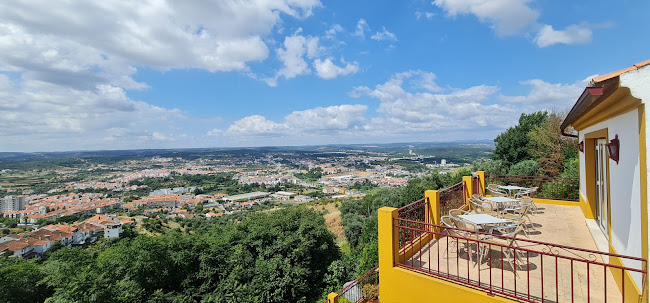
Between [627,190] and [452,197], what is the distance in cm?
410

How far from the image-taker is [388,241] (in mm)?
4383

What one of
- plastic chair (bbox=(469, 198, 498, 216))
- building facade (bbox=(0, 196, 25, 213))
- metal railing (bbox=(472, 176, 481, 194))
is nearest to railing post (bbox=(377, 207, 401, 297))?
plastic chair (bbox=(469, 198, 498, 216))

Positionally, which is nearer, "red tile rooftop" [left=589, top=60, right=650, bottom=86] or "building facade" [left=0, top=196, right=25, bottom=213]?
"red tile rooftop" [left=589, top=60, right=650, bottom=86]

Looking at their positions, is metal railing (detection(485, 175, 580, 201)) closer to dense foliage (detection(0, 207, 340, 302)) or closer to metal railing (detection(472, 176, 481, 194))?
metal railing (detection(472, 176, 481, 194))

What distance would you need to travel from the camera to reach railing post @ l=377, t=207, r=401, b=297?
14.2 feet

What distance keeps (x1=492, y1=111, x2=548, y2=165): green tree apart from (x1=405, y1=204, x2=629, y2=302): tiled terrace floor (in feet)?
60.5

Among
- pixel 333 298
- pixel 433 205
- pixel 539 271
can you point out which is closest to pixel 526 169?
Result: pixel 433 205

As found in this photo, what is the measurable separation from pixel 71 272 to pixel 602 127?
62.2 ft

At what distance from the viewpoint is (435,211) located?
5883 mm

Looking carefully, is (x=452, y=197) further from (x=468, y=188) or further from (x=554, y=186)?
(x=554, y=186)

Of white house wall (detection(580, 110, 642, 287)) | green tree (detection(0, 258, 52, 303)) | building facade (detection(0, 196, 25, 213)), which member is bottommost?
building facade (detection(0, 196, 25, 213))

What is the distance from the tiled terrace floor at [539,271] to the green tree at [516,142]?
60.5 feet

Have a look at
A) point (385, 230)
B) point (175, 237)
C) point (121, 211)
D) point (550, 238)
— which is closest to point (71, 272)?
point (175, 237)

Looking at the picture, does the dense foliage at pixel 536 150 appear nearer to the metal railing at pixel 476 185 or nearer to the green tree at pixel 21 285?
the metal railing at pixel 476 185
